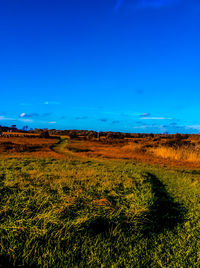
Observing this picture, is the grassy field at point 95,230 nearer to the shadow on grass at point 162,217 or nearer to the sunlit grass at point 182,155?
the shadow on grass at point 162,217

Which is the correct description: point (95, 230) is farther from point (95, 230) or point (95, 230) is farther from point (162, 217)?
point (162, 217)

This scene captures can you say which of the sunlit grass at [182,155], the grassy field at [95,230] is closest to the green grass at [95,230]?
the grassy field at [95,230]

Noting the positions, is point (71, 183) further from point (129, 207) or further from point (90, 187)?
point (129, 207)

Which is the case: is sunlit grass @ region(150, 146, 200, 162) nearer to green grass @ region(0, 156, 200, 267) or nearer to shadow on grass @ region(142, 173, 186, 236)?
green grass @ region(0, 156, 200, 267)

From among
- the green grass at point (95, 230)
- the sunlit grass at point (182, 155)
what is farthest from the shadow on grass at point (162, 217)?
the sunlit grass at point (182, 155)

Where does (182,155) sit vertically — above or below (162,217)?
above

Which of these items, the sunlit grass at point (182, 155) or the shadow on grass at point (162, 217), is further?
the sunlit grass at point (182, 155)

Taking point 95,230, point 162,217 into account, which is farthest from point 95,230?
point 162,217

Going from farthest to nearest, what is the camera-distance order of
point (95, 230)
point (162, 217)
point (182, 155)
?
1. point (182, 155)
2. point (162, 217)
3. point (95, 230)

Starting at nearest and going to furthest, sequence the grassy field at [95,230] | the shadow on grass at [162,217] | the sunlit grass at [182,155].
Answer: the grassy field at [95,230], the shadow on grass at [162,217], the sunlit grass at [182,155]

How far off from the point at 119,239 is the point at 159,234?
0.73 metres

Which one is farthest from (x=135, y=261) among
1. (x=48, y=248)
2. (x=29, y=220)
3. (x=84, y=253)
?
(x=29, y=220)

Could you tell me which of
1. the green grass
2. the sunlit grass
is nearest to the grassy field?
the green grass

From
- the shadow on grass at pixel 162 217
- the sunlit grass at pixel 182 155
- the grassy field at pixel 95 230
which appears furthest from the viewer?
the sunlit grass at pixel 182 155
